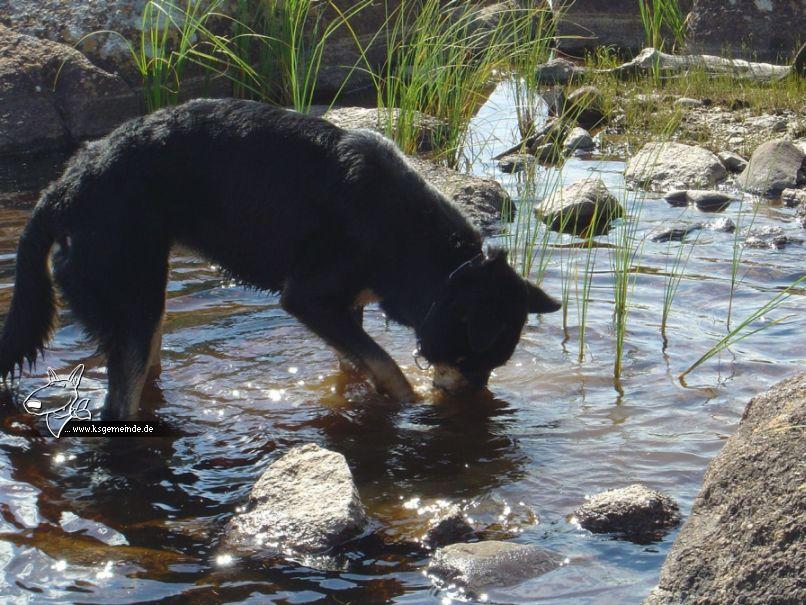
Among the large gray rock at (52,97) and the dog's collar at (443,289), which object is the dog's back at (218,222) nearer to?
the dog's collar at (443,289)

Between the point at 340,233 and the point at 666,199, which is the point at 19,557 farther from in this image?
the point at 666,199

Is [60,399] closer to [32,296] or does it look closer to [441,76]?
[32,296]

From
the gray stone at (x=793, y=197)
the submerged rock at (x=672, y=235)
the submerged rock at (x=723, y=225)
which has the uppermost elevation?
the gray stone at (x=793, y=197)

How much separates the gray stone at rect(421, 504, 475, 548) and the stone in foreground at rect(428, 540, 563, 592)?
0.14 m

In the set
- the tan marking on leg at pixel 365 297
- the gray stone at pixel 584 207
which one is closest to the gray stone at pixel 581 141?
the gray stone at pixel 584 207

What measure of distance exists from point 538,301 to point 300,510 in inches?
85.7

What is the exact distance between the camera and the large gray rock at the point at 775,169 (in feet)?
29.9

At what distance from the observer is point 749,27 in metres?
13.5

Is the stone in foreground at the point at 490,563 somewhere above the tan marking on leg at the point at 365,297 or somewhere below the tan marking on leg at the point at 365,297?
below

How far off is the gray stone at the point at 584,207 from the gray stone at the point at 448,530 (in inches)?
168

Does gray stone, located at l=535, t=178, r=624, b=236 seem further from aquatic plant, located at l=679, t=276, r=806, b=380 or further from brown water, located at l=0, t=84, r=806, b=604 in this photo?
aquatic plant, located at l=679, t=276, r=806, b=380

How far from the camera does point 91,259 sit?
5.10m

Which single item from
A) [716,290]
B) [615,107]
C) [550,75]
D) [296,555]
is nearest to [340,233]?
[296,555]

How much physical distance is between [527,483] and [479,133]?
6.43 m
